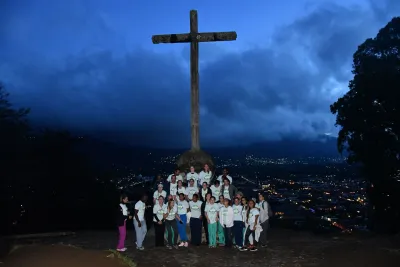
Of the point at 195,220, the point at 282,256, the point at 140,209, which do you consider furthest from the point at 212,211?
the point at 282,256

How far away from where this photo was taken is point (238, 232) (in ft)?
32.2

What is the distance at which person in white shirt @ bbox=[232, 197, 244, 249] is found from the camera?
977 cm

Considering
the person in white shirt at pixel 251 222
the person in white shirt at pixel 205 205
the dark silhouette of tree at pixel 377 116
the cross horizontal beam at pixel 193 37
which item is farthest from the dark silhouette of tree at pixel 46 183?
the dark silhouette of tree at pixel 377 116

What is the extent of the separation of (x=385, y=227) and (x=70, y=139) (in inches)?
804

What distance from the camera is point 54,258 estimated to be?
7.91 metres

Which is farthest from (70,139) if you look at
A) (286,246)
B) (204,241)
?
(286,246)

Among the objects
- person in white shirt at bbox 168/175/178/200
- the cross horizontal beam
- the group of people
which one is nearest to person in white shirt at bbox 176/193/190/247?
the group of people

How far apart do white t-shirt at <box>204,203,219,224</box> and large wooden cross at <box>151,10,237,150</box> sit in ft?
8.96

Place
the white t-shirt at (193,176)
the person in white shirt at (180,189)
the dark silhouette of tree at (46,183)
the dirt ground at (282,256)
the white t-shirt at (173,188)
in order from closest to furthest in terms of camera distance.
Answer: the dirt ground at (282,256), the person in white shirt at (180,189), the white t-shirt at (173,188), the white t-shirt at (193,176), the dark silhouette of tree at (46,183)

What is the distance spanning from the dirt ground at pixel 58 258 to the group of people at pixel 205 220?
135 cm

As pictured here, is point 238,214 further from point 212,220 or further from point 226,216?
point 212,220

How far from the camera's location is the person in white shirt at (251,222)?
31.6 ft

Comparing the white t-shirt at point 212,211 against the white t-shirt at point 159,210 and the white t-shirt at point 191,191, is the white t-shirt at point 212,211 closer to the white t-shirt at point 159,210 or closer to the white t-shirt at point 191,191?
the white t-shirt at point 191,191

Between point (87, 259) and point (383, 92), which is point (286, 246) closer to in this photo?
point (87, 259)
